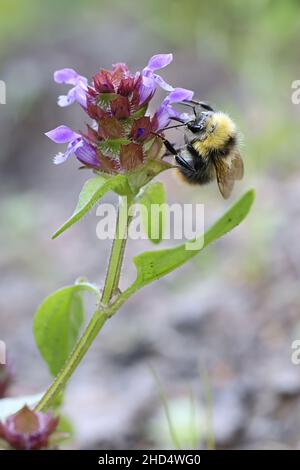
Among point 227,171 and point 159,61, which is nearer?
point 159,61

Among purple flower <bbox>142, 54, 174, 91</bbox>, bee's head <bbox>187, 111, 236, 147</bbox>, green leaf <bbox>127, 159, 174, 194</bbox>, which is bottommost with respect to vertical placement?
green leaf <bbox>127, 159, 174, 194</bbox>

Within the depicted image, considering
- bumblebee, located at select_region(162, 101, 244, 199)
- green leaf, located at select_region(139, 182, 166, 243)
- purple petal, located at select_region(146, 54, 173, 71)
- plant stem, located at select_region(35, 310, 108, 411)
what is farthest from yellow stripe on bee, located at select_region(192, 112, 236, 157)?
plant stem, located at select_region(35, 310, 108, 411)

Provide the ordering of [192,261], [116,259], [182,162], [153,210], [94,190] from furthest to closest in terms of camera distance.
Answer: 1. [192,261]
2. [182,162]
3. [153,210]
4. [116,259]
5. [94,190]

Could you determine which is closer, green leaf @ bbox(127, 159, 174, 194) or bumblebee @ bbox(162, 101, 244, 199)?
green leaf @ bbox(127, 159, 174, 194)

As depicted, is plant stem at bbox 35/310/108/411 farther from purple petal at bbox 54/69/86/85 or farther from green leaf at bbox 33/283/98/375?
purple petal at bbox 54/69/86/85

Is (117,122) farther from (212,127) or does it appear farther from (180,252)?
(212,127)

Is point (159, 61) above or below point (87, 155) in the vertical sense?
above

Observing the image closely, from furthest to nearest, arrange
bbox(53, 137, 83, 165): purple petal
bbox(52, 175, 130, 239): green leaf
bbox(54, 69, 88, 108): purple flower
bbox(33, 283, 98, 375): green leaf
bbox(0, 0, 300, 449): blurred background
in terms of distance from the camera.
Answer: bbox(0, 0, 300, 449): blurred background
bbox(33, 283, 98, 375): green leaf
bbox(54, 69, 88, 108): purple flower
bbox(53, 137, 83, 165): purple petal
bbox(52, 175, 130, 239): green leaf

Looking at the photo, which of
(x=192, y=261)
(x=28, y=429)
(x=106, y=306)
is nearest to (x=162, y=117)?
(x=106, y=306)
